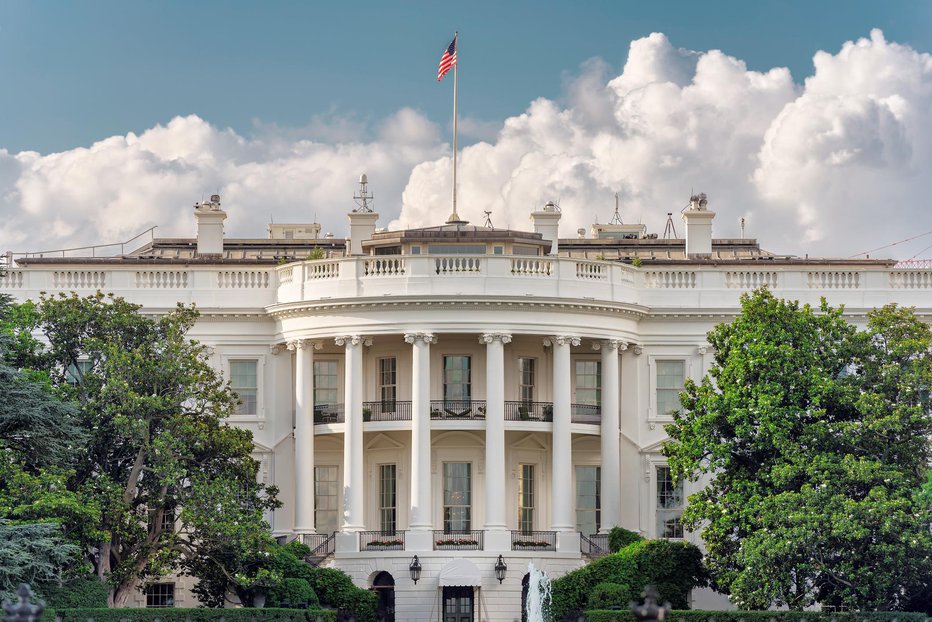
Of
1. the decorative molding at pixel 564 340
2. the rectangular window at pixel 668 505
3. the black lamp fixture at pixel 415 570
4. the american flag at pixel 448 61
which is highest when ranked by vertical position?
the american flag at pixel 448 61

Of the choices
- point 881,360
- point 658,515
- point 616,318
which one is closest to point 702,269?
point 616,318

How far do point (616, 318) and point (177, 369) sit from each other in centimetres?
1515

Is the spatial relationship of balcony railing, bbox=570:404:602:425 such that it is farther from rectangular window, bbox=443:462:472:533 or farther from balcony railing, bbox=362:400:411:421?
balcony railing, bbox=362:400:411:421

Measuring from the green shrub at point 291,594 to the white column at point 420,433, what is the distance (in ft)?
15.0

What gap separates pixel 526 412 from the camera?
6059cm

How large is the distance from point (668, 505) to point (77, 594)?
20.7 m

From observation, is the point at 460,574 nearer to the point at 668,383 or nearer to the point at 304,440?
the point at 304,440

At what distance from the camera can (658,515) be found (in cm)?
6175

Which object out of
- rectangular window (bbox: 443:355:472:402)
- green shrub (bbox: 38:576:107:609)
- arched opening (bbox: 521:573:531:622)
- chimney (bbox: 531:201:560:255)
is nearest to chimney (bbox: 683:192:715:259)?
chimney (bbox: 531:201:560:255)

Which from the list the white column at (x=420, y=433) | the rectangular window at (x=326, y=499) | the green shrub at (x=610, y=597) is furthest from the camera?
the rectangular window at (x=326, y=499)

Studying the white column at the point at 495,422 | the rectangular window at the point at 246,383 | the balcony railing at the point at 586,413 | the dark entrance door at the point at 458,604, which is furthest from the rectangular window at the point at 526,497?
the rectangular window at the point at 246,383

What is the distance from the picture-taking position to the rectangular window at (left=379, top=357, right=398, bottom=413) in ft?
202

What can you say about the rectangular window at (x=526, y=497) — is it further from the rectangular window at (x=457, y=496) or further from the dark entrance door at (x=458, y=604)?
the dark entrance door at (x=458, y=604)

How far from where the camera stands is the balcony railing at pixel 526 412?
6059 centimetres
